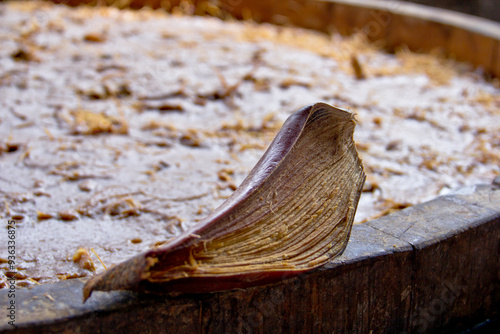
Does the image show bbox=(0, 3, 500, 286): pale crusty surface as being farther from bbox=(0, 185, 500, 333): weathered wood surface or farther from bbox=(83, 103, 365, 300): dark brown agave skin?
bbox=(0, 185, 500, 333): weathered wood surface

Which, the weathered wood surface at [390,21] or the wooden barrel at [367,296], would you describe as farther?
the weathered wood surface at [390,21]

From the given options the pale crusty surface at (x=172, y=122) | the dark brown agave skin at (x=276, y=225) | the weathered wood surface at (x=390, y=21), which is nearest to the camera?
the dark brown agave skin at (x=276, y=225)

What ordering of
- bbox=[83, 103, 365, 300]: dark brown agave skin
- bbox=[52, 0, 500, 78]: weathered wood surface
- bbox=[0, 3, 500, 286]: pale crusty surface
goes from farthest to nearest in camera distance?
bbox=[52, 0, 500, 78]: weathered wood surface → bbox=[0, 3, 500, 286]: pale crusty surface → bbox=[83, 103, 365, 300]: dark brown agave skin

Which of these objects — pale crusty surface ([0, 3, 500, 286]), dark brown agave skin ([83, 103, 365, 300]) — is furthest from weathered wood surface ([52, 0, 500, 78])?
dark brown agave skin ([83, 103, 365, 300])

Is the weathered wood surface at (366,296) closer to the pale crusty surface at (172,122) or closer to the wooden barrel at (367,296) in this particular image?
the wooden barrel at (367,296)

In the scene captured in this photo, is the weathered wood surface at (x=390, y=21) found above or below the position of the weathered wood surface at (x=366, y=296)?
above

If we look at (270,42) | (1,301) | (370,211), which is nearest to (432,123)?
(370,211)

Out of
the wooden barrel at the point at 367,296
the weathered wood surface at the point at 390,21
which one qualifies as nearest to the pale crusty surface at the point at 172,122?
the weathered wood surface at the point at 390,21
